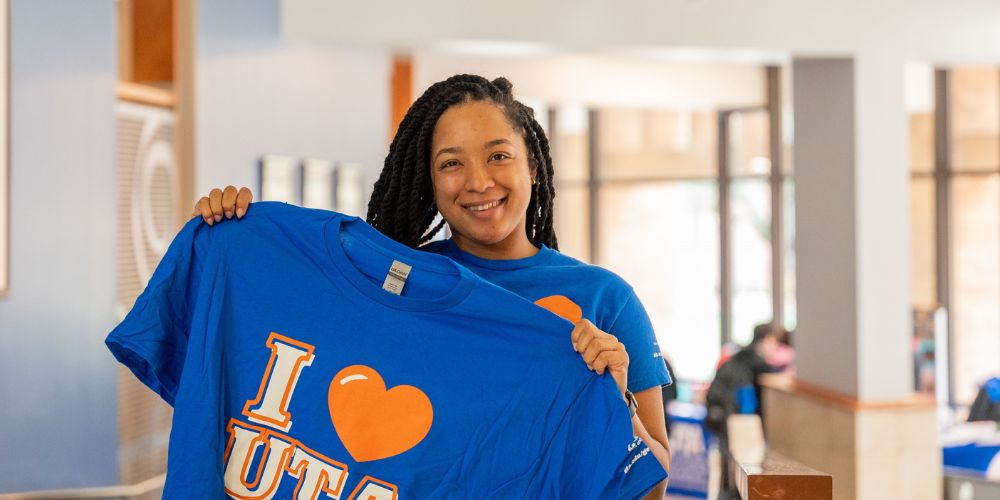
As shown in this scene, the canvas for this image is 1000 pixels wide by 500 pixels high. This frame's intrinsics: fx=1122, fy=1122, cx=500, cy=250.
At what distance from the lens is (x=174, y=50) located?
4426 millimetres

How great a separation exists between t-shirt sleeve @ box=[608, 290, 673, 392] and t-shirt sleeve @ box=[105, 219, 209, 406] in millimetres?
670

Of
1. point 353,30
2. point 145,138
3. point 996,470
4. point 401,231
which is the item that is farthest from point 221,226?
point 996,470

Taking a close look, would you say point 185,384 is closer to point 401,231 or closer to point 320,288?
point 320,288

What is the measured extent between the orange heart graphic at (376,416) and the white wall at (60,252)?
6.54ft

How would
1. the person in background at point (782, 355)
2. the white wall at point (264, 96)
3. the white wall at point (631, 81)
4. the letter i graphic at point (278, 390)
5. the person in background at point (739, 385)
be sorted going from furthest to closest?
1. the white wall at point (631, 81)
2. the person in background at point (782, 355)
3. the person in background at point (739, 385)
4. the white wall at point (264, 96)
5. the letter i graphic at point (278, 390)

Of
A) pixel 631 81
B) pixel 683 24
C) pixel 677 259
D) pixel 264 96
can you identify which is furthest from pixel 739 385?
pixel 677 259

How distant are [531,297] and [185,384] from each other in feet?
1.81

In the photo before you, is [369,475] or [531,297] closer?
[369,475]

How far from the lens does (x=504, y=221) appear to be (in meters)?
1.77

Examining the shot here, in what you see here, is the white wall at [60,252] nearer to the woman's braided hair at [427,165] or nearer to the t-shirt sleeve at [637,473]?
the woman's braided hair at [427,165]

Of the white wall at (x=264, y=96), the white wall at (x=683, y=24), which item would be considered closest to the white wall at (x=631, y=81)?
the white wall at (x=264, y=96)

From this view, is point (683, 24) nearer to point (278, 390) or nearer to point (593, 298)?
point (593, 298)

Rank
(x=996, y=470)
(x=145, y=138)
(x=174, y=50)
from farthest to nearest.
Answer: (x=996, y=470) < (x=174, y=50) < (x=145, y=138)

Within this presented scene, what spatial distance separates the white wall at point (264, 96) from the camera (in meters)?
4.61
